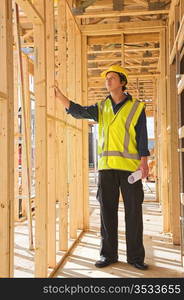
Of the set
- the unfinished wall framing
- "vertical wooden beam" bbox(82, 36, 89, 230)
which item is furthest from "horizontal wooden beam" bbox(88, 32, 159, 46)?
"vertical wooden beam" bbox(82, 36, 89, 230)

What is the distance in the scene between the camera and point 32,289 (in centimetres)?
237

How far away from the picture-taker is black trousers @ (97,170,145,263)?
3182 millimetres

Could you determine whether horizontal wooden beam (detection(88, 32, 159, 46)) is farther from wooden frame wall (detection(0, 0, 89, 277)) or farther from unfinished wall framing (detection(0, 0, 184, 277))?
wooden frame wall (detection(0, 0, 89, 277))

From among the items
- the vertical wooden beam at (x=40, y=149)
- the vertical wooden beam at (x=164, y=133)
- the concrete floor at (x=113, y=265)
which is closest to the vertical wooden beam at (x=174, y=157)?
the concrete floor at (x=113, y=265)

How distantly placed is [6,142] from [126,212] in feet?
5.56

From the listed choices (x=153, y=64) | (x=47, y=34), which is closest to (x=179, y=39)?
(x=47, y=34)

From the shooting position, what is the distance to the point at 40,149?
8.73 ft

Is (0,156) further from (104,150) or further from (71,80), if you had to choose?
(71,80)

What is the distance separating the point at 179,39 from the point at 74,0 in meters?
1.75

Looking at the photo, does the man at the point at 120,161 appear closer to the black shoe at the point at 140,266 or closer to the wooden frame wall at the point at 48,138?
the black shoe at the point at 140,266

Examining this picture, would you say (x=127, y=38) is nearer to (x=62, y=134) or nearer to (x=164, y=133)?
(x=164, y=133)

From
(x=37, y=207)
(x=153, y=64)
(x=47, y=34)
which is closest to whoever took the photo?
(x=37, y=207)

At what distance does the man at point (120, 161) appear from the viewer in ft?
10.4

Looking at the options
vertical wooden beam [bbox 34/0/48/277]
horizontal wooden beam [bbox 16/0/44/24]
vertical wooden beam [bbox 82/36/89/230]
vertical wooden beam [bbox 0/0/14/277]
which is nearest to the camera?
vertical wooden beam [bbox 0/0/14/277]
